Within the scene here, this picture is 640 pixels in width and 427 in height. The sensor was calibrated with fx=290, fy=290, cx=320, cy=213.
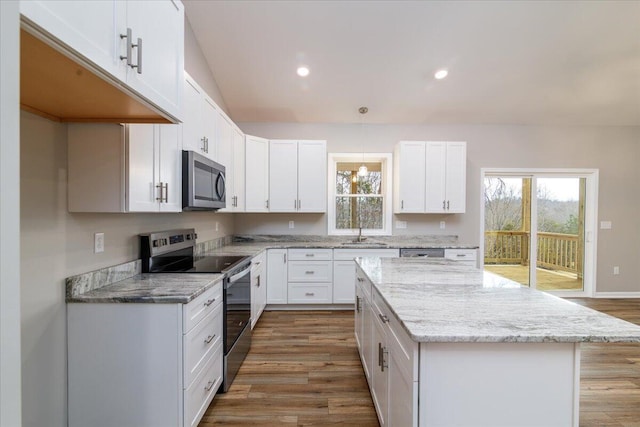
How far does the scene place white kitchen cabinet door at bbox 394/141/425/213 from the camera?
411cm

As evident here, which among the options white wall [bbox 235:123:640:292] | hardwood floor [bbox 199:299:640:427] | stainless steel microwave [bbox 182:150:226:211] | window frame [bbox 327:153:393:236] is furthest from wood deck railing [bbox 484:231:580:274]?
stainless steel microwave [bbox 182:150:226:211]

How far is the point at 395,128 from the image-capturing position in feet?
14.8

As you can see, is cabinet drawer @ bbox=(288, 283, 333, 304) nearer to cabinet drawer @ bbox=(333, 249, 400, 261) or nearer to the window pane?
cabinet drawer @ bbox=(333, 249, 400, 261)

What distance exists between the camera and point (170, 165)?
200 centimetres

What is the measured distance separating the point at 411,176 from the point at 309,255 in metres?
1.82

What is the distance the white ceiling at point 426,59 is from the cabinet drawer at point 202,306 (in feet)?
8.92

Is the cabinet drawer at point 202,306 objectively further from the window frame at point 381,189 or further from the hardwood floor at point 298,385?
the window frame at point 381,189

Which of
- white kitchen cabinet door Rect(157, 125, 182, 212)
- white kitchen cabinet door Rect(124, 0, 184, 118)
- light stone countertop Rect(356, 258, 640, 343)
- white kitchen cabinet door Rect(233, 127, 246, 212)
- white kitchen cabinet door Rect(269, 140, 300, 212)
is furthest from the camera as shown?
white kitchen cabinet door Rect(269, 140, 300, 212)

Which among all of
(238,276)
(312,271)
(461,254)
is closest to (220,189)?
(238,276)

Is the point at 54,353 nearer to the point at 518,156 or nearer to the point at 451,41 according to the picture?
the point at 451,41

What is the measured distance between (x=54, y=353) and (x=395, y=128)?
4434mm

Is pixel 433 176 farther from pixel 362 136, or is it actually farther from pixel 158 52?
pixel 158 52

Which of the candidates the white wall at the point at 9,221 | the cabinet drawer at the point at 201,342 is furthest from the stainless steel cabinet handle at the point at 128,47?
the cabinet drawer at the point at 201,342

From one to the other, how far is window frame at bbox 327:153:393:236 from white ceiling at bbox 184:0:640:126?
0.55 metres
